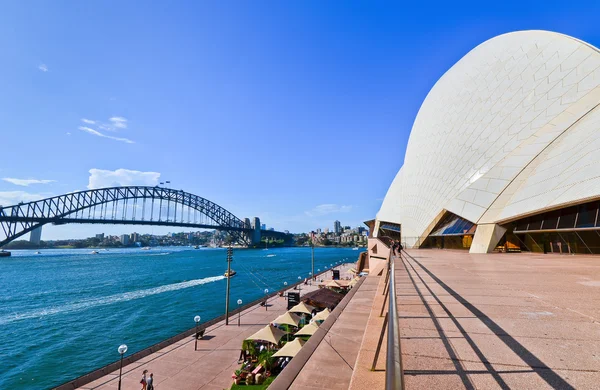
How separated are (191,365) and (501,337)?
15.7 meters

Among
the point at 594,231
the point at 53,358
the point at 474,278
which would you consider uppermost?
the point at 594,231

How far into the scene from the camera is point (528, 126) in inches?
727

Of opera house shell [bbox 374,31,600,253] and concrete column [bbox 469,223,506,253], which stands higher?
opera house shell [bbox 374,31,600,253]

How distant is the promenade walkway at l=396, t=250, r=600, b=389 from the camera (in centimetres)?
218

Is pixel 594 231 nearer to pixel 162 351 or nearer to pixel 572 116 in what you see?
pixel 572 116

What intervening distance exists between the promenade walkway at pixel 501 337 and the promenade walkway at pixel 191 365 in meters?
11.7

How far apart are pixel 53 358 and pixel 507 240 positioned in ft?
103

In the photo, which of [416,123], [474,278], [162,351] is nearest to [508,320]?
[474,278]

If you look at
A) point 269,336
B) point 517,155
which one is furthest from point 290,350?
point 517,155

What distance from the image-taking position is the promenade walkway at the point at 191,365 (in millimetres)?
12758

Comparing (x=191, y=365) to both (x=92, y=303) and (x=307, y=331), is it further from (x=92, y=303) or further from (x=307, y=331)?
(x=92, y=303)

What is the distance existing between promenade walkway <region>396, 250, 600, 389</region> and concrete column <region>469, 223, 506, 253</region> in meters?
11.5

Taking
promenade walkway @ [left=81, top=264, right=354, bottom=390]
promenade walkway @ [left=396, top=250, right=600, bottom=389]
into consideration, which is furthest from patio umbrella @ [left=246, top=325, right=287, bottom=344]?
promenade walkway @ [left=396, top=250, right=600, bottom=389]

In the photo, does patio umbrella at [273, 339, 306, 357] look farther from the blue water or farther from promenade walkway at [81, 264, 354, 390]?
the blue water
